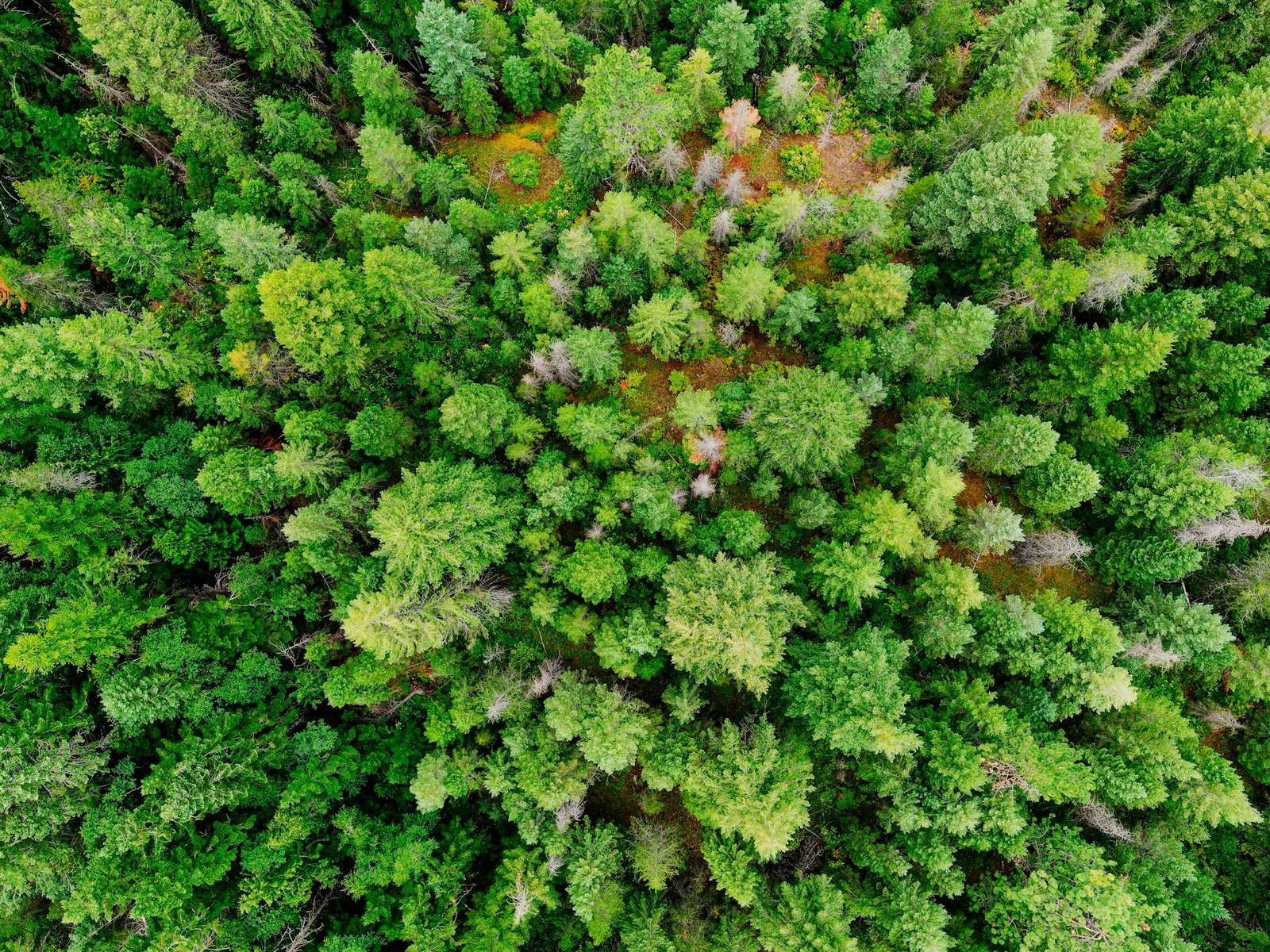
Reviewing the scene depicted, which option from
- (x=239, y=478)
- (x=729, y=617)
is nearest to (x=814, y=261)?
(x=729, y=617)

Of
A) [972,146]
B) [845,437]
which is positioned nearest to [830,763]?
[845,437]

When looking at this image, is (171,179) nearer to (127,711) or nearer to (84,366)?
(84,366)

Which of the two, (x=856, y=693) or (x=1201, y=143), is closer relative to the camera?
(x=856, y=693)

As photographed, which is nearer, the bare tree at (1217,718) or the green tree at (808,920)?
the green tree at (808,920)

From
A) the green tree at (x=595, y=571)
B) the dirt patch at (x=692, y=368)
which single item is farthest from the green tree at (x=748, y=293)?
the green tree at (x=595, y=571)

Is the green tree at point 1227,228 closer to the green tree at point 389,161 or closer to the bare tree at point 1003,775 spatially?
the bare tree at point 1003,775

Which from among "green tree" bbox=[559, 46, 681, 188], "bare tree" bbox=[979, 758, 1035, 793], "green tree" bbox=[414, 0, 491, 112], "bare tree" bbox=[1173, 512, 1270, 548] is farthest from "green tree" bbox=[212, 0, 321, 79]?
"bare tree" bbox=[1173, 512, 1270, 548]

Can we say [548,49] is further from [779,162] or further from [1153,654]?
[1153,654]
